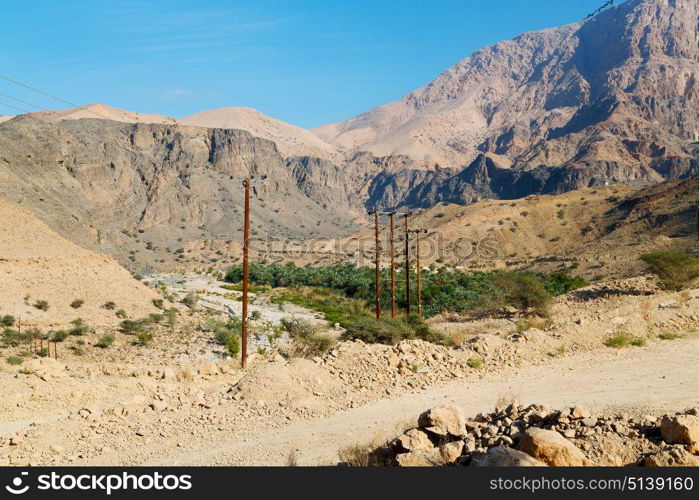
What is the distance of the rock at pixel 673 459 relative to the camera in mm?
7297

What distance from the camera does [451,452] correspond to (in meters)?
8.71

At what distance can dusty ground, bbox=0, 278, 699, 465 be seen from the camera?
11688 millimetres

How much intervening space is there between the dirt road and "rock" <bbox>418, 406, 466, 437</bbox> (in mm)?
2158

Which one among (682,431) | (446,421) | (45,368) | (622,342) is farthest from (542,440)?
(45,368)

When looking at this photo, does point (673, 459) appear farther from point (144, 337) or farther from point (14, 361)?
point (144, 337)

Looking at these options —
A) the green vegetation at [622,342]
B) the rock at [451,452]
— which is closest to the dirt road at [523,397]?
the green vegetation at [622,342]

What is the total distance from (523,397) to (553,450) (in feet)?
22.2

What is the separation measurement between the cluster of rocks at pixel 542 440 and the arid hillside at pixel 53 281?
81.4 ft

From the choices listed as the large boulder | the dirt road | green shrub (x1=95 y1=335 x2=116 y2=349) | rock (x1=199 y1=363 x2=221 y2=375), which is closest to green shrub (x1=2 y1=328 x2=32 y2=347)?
green shrub (x1=95 y1=335 x2=116 y2=349)

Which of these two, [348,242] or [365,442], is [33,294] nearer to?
[365,442]

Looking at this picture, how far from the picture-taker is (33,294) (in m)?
30.9

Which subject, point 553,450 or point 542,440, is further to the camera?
point 542,440

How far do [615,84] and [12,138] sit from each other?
187191 millimetres
